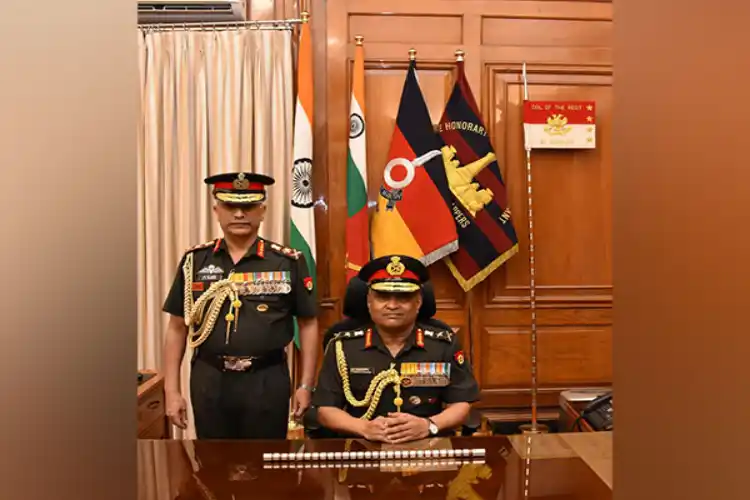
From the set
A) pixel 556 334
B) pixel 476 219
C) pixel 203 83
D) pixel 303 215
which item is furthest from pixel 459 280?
pixel 203 83

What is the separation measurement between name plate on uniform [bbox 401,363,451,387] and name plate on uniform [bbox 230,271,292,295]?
0.65 metres

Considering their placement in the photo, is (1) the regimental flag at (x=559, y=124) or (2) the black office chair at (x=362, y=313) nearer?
(2) the black office chair at (x=362, y=313)

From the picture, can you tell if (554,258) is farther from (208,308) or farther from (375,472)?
(375,472)

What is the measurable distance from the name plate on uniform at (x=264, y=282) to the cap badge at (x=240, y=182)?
33 centimetres

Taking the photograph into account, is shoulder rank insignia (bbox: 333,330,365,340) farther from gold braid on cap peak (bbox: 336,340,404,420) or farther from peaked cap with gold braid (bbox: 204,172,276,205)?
peaked cap with gold braid (bbox: 204,172,276,205)

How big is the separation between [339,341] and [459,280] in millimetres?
1381

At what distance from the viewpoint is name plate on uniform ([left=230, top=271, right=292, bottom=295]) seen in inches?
99.5

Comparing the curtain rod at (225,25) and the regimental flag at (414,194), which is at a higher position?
the curtain rod at (225,25)

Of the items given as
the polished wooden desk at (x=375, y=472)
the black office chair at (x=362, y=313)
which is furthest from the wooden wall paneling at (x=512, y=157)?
the polished wooden desk at (x=375, y=472)

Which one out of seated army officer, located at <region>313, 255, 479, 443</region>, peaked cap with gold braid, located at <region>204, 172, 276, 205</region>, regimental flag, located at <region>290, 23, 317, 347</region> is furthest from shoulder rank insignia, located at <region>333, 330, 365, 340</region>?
regimental flag, located at <region>290, 23, 317, 347</region>

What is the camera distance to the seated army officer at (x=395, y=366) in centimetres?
208

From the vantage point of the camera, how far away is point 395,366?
2127 millimetres

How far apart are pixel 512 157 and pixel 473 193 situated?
14.1 inches

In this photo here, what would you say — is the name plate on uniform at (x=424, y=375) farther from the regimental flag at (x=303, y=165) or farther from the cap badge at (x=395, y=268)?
the regimental flag at (x=303, y=165)
